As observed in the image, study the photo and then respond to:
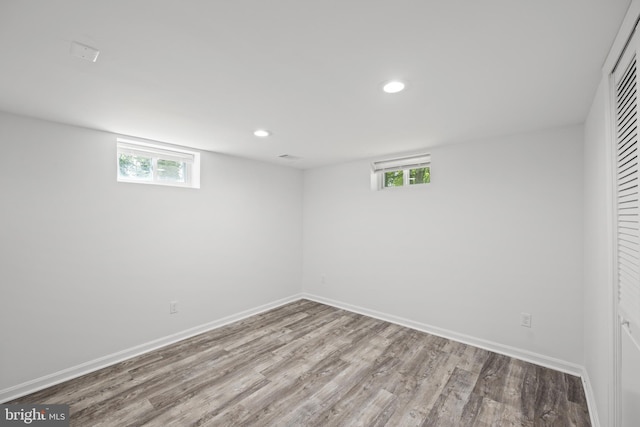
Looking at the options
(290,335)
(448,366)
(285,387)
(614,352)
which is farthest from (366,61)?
(290,335)

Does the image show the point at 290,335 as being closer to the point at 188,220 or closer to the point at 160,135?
the point at 188,220

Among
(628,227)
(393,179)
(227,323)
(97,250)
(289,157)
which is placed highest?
(289,157)

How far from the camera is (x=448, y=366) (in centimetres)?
255

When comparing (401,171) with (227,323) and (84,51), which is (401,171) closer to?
(227,323)

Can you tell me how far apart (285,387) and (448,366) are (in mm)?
1541

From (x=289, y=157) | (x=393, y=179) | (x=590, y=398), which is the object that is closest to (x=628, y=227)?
(x=590, y=398)

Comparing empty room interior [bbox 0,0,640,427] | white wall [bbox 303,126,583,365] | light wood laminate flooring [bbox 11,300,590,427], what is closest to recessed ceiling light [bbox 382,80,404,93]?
empty room interior [bbox 0,0,640,427]

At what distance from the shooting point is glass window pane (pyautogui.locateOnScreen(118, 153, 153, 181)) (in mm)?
2860

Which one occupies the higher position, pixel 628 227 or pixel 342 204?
pixel 342 204

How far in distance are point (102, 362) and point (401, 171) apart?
390 cm

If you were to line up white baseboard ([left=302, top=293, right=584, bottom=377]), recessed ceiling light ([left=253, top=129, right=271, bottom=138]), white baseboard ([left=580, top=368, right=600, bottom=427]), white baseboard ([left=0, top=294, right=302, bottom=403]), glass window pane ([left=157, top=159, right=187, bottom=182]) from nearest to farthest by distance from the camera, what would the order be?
white baseboard ([left=580, top=368, right=600, bottom=427]) → white baseboard ([left=0, top=294, right=302, bottom=403]) → white baseboard ([left=302, top=293, right=584, bottom=377]) → recessed ceiling light ([left=253, top=129, right=271, bottom=138]) → glass window pane ([left=157, top=159, right=187, bottom=182])

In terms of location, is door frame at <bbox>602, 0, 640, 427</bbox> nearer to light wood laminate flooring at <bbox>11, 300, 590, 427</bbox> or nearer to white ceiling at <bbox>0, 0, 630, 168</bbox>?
white ceiling at <bbox>0, 0, 630, 168</bbox>

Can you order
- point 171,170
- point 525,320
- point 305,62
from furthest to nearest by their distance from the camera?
point 171,170 < point 525,320 < point 305,62

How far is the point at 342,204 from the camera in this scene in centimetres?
417
